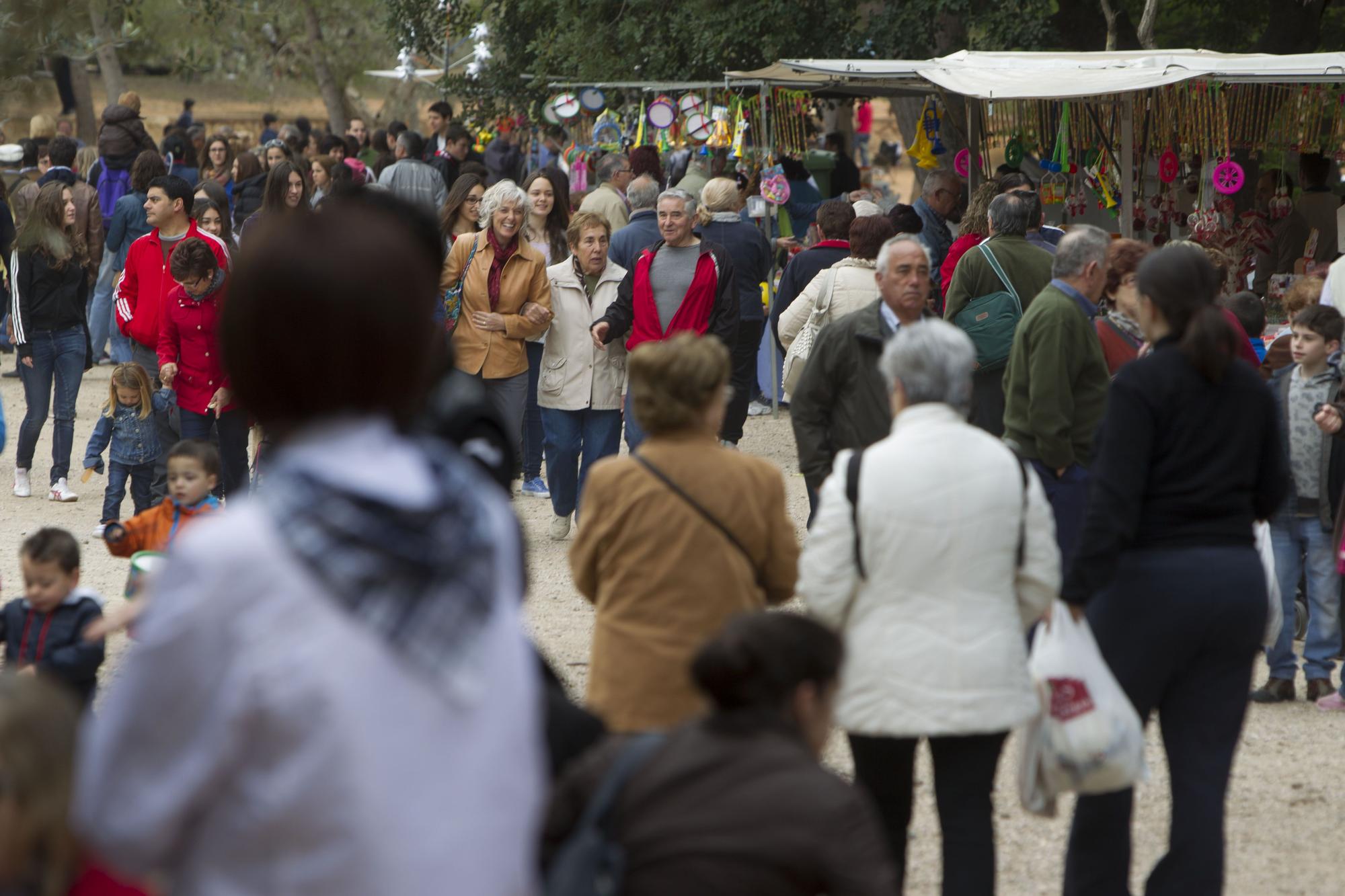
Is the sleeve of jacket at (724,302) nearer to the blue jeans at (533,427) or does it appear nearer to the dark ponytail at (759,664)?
the blue jeans at (533,427)

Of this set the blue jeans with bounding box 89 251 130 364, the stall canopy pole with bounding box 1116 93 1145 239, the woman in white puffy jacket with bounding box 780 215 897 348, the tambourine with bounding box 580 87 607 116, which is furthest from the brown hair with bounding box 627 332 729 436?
the tambourine with bounding box 580 87 607 116

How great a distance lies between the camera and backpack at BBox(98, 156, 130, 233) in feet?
46.6

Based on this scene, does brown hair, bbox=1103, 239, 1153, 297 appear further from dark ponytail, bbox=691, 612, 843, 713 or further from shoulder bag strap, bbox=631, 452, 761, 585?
dark ponytail, bbox=691, 612, 843, 713

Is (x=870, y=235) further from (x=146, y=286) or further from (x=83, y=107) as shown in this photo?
(x=83, y=107)

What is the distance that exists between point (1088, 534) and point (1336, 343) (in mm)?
3187

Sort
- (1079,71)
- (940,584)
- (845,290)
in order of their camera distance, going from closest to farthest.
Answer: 1. (940,584)
2. (845,290)
3. (1079,71)

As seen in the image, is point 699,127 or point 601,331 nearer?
point 601,331

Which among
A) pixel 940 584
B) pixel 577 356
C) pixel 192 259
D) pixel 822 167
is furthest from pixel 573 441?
pixel 822 167

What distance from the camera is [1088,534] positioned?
3.77 meters

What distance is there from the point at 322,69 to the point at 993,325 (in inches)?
1174

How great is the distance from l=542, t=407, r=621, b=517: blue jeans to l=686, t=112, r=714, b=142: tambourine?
6.61 m

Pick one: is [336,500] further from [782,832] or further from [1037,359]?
[1037,359]

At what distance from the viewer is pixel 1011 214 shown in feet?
22.3

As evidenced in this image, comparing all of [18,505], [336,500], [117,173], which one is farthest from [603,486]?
[117,173]
